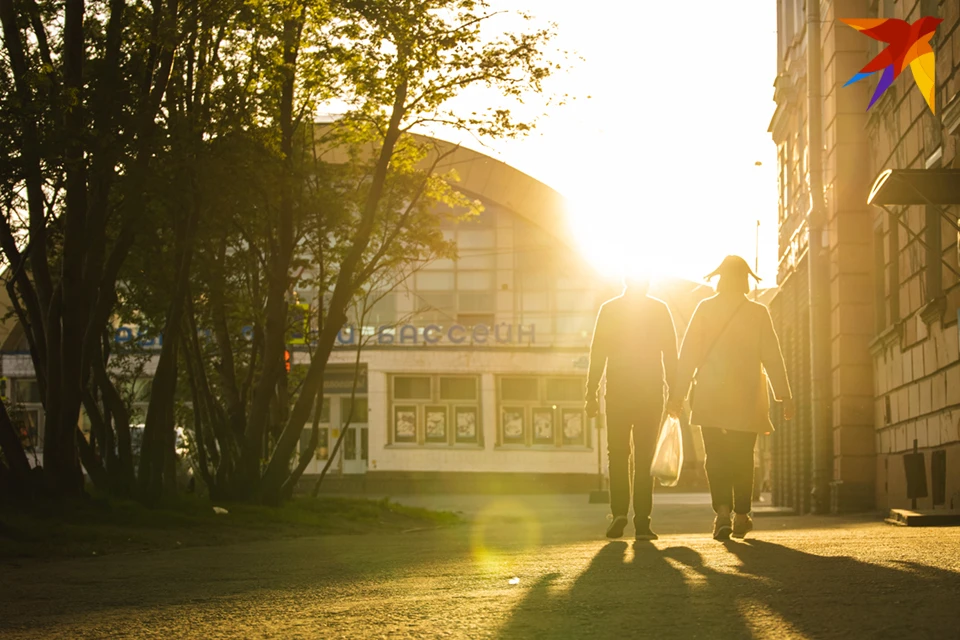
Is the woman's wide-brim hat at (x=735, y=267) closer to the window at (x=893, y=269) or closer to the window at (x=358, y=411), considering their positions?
the window at (x=893, y=269)

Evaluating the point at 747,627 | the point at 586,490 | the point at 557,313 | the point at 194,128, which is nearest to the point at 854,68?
the point at 194,128

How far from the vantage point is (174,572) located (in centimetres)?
831

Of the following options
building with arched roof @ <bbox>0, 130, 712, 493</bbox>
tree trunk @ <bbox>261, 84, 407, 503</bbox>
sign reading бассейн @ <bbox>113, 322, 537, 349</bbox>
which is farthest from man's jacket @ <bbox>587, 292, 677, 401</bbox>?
sign reading бассейн @ <bbox>113, 322, 537, 349</bbox>

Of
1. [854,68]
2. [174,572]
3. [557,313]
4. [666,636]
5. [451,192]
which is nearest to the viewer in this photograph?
[666,636]

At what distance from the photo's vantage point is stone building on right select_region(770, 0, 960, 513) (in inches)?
555

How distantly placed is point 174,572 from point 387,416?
4442 cm

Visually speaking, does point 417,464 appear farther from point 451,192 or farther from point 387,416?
point 451,192

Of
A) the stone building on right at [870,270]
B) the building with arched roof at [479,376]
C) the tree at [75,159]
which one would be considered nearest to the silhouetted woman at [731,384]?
the stone building on right at [870,270]

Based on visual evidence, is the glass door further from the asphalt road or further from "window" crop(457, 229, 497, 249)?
the asphalt road

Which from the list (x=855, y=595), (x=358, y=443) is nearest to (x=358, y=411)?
(x=358, y=443)

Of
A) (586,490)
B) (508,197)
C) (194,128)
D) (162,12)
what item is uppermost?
(508,197)

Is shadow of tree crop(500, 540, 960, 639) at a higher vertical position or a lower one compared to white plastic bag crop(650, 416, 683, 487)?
lower

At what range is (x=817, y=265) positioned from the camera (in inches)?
808

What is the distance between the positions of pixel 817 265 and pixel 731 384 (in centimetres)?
1175
